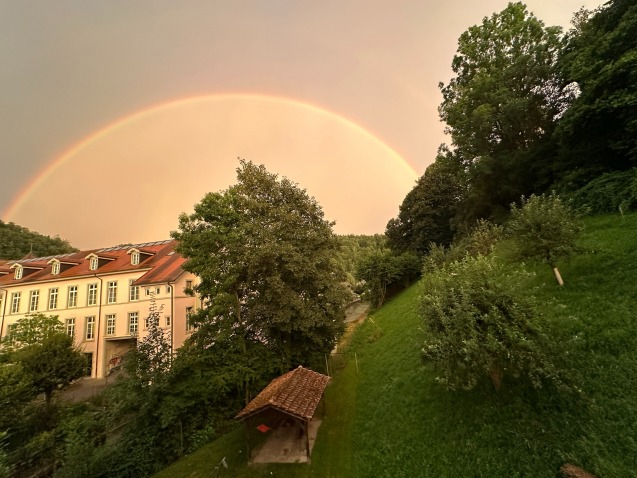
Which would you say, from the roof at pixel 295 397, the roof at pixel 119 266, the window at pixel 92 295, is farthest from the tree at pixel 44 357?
the roof at pixel 295 397

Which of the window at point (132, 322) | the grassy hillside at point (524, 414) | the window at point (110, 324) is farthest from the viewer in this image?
the window at point (110, 324)

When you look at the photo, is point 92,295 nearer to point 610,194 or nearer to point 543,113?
point 610,194

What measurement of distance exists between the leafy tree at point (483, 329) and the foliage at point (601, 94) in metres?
17.3

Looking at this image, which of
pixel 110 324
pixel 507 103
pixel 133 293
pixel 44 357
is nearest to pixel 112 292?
pixel 133 293

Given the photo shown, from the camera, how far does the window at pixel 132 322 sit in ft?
119

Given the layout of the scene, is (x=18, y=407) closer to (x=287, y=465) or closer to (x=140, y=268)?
(x=140, y=268)

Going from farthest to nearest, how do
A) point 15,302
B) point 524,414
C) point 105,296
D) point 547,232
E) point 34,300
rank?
1. point 15,302
2. point 34,300
3. point 105,296
4. point 547,232
5. point 524,414

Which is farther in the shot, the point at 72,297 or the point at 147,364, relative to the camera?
the point at 72,297

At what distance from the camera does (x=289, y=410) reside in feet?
42.4

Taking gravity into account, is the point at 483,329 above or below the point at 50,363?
below

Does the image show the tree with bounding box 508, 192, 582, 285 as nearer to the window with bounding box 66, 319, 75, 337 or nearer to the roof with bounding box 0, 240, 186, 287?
the roof with bounding box 0, 240, 186, 287

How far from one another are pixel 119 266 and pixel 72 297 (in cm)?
781

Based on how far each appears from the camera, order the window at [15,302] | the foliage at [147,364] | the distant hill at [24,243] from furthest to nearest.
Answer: the distant hill at [24,243], the window at [15,302], the foliage at [147,364]

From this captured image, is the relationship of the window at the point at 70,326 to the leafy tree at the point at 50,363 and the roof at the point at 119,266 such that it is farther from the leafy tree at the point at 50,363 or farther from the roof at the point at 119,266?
the leafy tree at the point at 50,363
